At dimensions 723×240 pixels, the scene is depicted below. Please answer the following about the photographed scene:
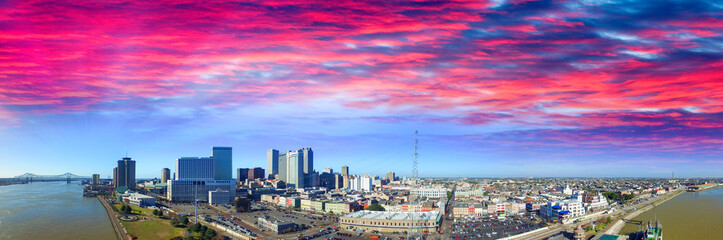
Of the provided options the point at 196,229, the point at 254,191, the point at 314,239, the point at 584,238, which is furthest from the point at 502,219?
the point at 254,191

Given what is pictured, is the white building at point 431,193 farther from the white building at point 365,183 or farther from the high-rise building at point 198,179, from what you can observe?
the high-rise building at point 198,179

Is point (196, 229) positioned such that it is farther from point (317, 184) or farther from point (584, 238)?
point (317, 184)

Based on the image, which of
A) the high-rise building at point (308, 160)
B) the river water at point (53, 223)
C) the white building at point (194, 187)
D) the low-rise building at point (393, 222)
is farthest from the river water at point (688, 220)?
the high-rise building at point (308, 160)

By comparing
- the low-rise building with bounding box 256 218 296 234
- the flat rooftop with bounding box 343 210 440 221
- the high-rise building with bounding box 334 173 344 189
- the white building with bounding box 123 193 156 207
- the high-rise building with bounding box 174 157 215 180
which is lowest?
the high-rise building with bounding box 334 173 344 189

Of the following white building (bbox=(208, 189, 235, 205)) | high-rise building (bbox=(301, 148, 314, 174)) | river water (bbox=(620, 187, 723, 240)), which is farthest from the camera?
high-rise building (bbox=(301, 148, 314, 174))

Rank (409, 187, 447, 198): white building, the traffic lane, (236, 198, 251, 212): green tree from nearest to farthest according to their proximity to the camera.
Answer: the traffic lane < (236, 198, 251, 212): green tree < (409, 187, 447, 198): white building

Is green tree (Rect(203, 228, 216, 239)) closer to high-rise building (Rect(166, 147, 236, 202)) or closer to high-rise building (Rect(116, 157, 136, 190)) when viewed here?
high-rise building (Rect(166, 147, 236, 202))

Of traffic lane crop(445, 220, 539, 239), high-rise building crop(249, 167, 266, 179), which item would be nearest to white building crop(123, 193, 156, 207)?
traffic lane crop(445, 220, 539, 239)
